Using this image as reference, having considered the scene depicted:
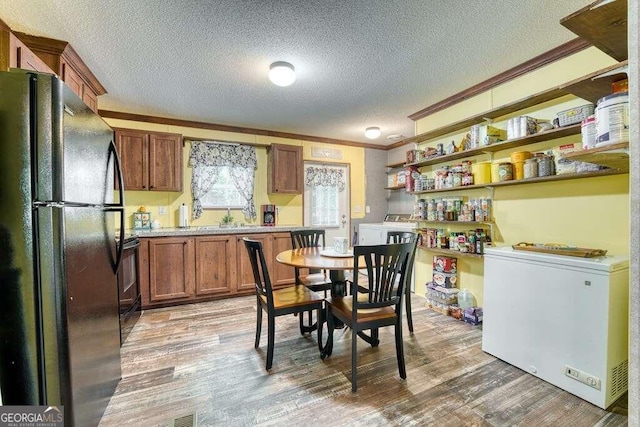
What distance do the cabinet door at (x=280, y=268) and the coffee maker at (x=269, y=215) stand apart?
0.54 metres

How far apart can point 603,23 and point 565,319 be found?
1.64 m

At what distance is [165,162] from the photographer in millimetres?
3686

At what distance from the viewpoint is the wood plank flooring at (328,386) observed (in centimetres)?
154

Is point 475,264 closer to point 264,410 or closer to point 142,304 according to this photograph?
point 264,410

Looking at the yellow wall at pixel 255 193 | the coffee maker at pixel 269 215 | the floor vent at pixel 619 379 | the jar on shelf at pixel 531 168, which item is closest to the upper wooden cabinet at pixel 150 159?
the yellow wall at pixel 255 193

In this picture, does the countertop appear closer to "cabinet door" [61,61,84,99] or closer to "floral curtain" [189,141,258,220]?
"floral curtain" [189,141,258,220]

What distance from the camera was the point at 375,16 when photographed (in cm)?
185

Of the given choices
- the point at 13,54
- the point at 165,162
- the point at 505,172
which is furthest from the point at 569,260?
the point at 165,162

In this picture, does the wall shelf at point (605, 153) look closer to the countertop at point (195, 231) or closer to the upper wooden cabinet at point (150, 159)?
the countertop at point (195, 231)

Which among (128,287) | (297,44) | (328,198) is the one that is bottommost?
(128,287)

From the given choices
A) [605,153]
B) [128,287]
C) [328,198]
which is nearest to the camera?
[605,153]

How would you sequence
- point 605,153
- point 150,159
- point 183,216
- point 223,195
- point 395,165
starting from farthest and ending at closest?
point 395,165, point 223,195, point 183,216, point 150,159, point 605,153

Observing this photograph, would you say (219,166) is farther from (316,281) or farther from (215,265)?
(316,281)

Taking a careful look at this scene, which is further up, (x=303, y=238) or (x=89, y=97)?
(x=89, y=97)
